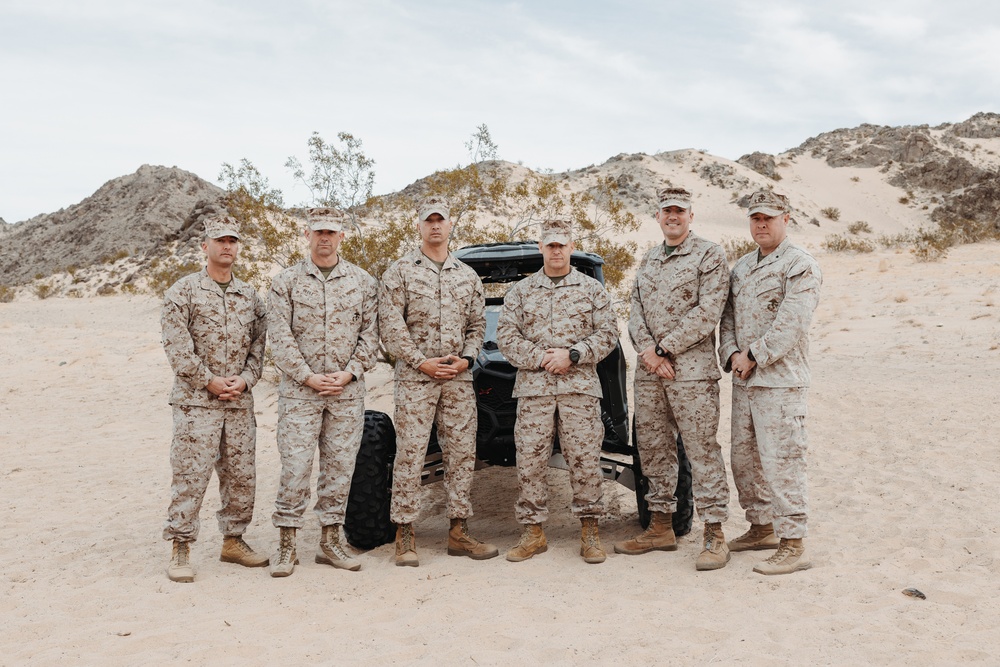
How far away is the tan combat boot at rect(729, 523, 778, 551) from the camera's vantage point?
495 centimetres

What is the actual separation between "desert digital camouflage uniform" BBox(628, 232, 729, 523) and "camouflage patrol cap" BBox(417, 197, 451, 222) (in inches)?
53.7

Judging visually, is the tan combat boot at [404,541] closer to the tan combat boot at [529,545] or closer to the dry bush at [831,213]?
the tan combat boot at [529,545]

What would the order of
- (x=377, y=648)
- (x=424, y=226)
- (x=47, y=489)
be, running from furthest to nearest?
(x=47, y=489), (x=424, y=226), (x=377, y=648)

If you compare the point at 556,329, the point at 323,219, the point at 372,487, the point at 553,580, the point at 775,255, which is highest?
the point at 323,219

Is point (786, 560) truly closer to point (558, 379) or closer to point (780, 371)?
point (780, 371)

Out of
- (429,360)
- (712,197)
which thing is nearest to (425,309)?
(429,360)

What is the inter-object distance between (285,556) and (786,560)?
307 cm

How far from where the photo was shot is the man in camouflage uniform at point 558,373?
15.7 feet

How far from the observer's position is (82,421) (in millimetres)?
10711

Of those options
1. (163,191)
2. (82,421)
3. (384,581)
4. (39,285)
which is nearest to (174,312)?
(384,581)

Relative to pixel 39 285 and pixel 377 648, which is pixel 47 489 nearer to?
pixel 377 648

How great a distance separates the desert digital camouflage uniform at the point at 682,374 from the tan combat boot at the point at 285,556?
91.7 inches

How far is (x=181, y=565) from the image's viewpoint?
4.66m

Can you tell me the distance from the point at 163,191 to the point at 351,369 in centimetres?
3706
